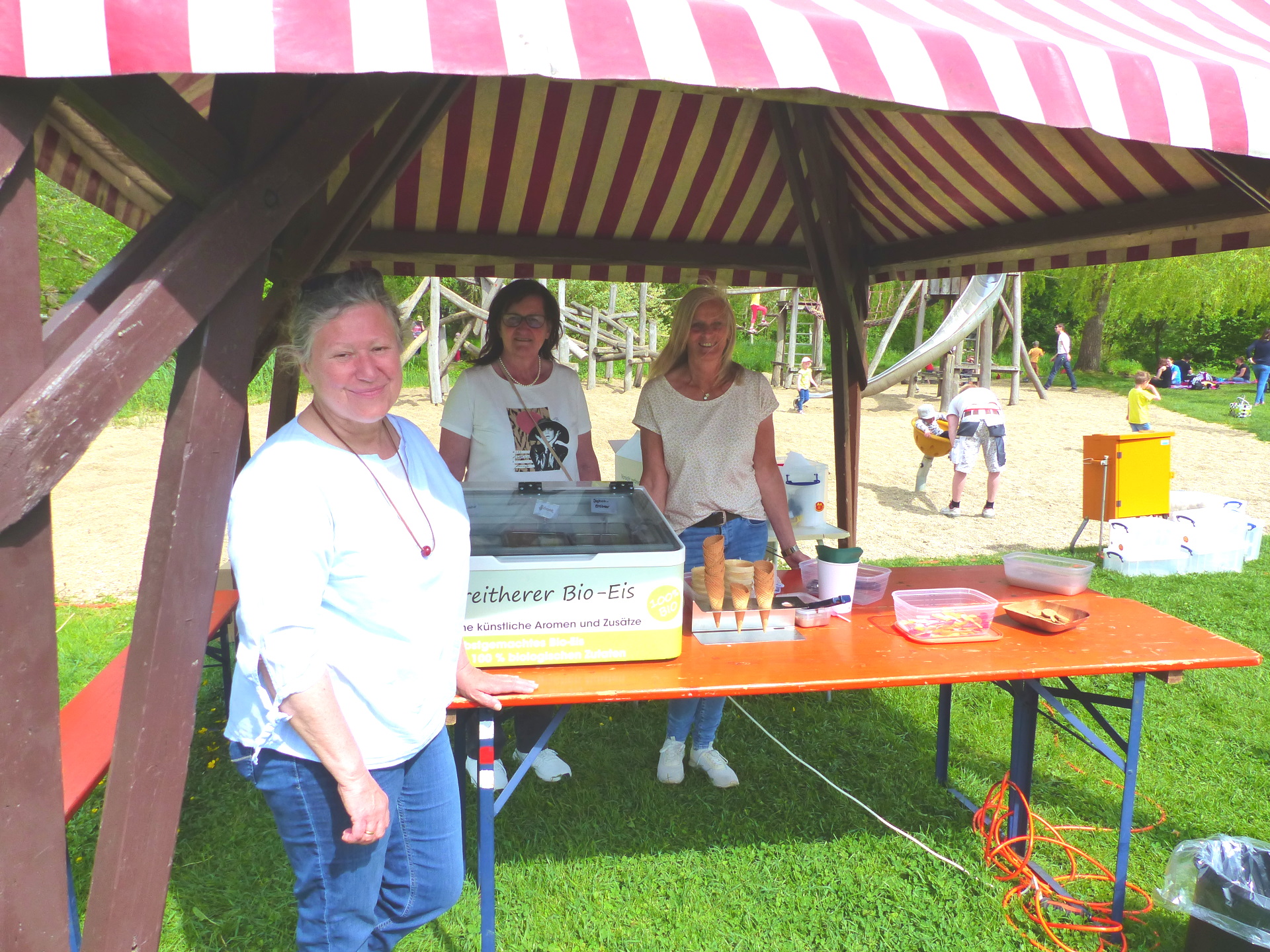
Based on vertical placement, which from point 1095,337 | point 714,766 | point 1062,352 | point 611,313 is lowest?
point 714,766

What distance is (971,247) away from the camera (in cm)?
409

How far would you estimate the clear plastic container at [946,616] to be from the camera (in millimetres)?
2771

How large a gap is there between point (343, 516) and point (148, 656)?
1.34 ft

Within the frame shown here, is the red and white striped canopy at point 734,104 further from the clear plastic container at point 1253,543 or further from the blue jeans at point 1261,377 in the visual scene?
the blue jeans at point 1261,377

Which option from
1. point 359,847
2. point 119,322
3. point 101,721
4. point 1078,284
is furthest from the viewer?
point 1078,284

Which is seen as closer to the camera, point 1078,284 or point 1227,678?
point 1227,678

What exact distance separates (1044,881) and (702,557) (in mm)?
1530

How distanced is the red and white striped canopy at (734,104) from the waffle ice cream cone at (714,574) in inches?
47.4

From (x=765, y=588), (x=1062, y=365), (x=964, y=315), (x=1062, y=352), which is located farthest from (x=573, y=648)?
(x=1062, y=365)

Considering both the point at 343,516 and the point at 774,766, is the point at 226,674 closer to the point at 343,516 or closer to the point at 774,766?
the point at 774,766

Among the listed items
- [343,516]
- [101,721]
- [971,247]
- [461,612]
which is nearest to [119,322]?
[343,516]

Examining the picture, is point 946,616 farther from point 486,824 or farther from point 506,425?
point 506,425

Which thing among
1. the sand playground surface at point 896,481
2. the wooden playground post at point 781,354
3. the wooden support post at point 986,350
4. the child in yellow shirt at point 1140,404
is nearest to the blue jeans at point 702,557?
the sand playground surface at point 896,481

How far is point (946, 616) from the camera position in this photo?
112 inches
